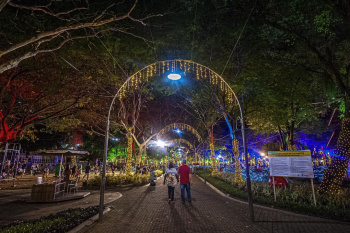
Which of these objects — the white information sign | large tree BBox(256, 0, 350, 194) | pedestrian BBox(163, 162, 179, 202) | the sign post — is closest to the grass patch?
the sign post

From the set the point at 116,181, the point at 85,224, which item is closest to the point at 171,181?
the point at 85,224

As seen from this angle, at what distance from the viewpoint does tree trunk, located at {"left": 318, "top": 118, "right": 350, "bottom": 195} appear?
8.56 m

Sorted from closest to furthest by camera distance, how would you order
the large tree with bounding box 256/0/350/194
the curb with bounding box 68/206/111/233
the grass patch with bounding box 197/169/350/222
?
the curb with bounding box 68/206/111/233 < the grass patch with bounding box 197/169/350/222 < the large tree with bounding box 256/0/350/194

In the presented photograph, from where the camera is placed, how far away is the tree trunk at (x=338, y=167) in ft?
28.1

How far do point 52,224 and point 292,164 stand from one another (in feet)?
30.2

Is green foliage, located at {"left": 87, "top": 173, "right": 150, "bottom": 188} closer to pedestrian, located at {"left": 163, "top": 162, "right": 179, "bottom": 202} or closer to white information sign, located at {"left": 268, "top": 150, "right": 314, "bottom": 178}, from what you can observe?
pedestrian, located at {"left": 163, "top": 162, "right": 179, "bottom": 202}

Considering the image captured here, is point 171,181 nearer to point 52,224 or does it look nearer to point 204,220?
point 204,220

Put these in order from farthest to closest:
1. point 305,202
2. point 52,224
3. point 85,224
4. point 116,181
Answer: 1. point 116,181
2. point 305,202
3. point 85,224
4. point 52,224

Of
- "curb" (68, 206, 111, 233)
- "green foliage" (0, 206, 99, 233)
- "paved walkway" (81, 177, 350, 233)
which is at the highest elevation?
"green foliage" (0, 206, 99, 233)

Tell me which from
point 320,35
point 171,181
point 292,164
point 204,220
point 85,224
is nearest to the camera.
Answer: point 85,224

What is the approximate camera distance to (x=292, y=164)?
8141 millimetres

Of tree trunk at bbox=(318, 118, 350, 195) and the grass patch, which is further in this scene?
tree trunk at bbox=(318, 118, 350, 195)

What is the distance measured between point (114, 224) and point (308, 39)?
1141 cm

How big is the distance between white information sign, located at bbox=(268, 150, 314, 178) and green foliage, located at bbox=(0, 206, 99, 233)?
807 cm
